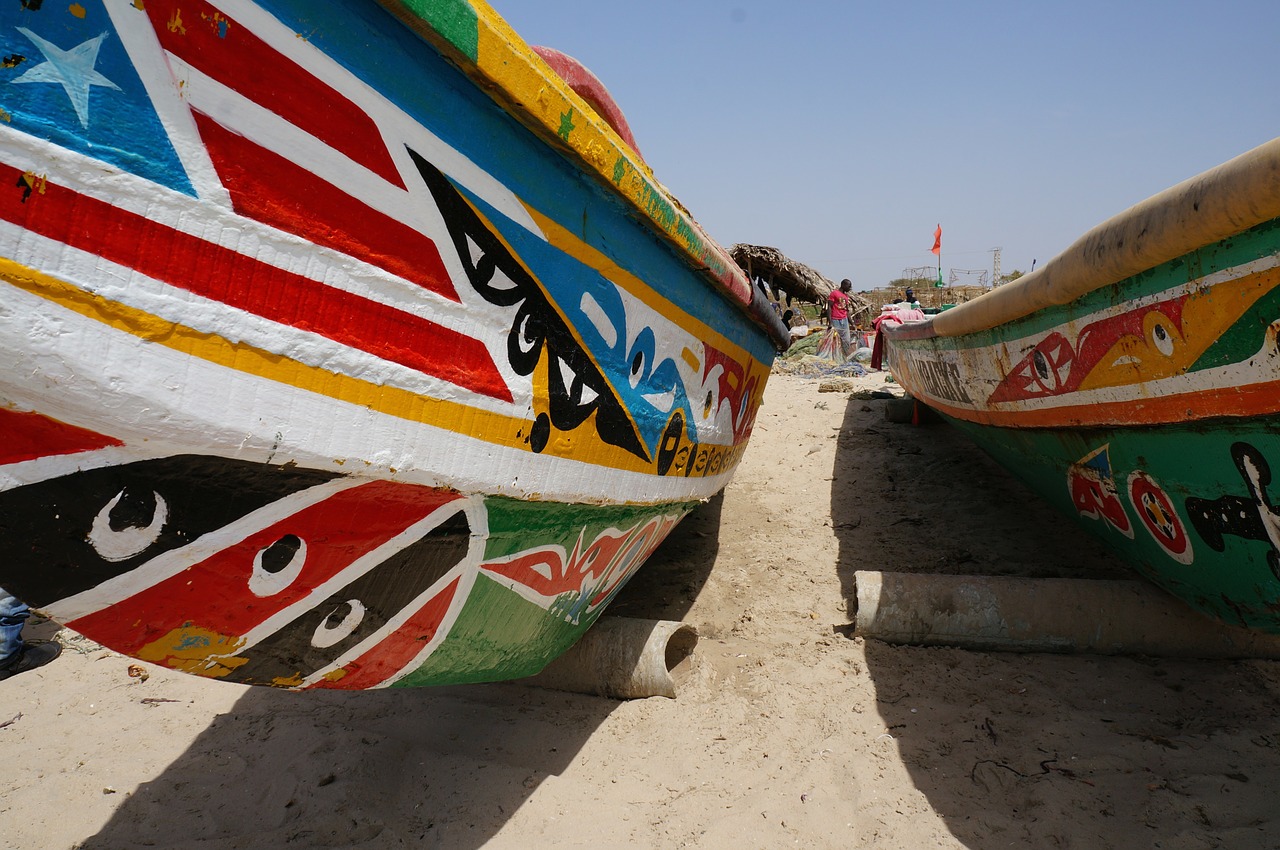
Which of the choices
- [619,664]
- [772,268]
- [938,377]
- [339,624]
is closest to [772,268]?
[772,268]

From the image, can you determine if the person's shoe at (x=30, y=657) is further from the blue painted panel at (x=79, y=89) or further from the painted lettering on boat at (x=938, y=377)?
the painted lettering on boat at (x=938, y=377)

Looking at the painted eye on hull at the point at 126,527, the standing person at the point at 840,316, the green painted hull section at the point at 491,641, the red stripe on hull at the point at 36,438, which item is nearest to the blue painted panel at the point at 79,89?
the red stripe on hull at the point at 36,438

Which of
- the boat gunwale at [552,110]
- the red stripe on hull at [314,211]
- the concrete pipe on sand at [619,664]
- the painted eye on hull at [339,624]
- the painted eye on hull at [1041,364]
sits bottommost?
the concrete pipe on sand at [619,664]

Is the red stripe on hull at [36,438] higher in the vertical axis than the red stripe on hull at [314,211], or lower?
lower

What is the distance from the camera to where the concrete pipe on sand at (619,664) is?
271 centimetres

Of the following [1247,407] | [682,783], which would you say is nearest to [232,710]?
[682,783]

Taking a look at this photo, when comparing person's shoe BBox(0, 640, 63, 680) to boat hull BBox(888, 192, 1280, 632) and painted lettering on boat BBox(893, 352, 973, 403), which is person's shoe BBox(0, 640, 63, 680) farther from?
painted lettering on boat BBox(893, 352, 973, 403)

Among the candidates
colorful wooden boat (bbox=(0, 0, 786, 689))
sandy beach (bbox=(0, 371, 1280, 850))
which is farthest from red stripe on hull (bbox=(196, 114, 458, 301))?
sandy beach (bbox=(0, 371, 1280, 850))

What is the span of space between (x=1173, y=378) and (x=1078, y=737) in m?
1.19

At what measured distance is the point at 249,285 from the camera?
104cm

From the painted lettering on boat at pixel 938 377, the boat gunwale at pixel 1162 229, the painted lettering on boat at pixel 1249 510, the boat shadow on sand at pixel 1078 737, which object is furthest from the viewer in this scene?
the painted lettering on boat at pixel 938 377

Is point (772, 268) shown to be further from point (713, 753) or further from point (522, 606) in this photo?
point (522, 606)

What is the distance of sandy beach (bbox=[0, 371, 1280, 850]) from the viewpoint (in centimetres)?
201

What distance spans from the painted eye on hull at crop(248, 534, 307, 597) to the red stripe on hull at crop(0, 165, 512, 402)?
36 cm
